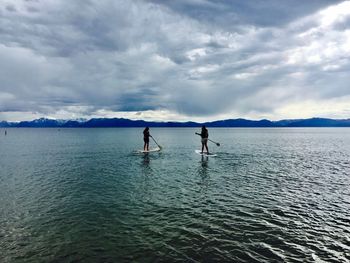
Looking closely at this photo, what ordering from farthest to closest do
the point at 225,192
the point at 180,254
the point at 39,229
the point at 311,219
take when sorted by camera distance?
the point at 225,192
the point at 311,219
the point at 39,229
the point at 180,254

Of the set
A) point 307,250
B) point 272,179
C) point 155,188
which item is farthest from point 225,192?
point 307,250

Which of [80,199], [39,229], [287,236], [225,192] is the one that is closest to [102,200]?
[80,199]

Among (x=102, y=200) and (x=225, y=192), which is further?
(x=225, y=192)

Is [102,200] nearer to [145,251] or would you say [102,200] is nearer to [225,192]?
[145,251]

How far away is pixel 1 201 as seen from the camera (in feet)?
64.4

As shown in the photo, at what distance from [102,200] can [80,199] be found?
6.51ft

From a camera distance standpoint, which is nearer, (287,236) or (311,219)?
(287,236)

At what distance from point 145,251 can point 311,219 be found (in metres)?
11.0

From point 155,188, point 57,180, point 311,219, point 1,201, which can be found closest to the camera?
point 311,219

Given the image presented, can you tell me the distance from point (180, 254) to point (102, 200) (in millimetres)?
10640

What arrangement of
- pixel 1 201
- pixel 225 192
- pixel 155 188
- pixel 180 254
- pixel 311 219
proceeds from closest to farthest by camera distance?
pixel 180 254 < pixel 311 219 < pixel 1 201 < pixel 225 192 < pixel 155 188

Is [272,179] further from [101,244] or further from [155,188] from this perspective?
[101,244]

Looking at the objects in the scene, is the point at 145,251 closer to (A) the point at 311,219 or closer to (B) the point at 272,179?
(A) the point at 311,219

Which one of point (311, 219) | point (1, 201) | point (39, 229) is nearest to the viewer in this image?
point (39, 229)
